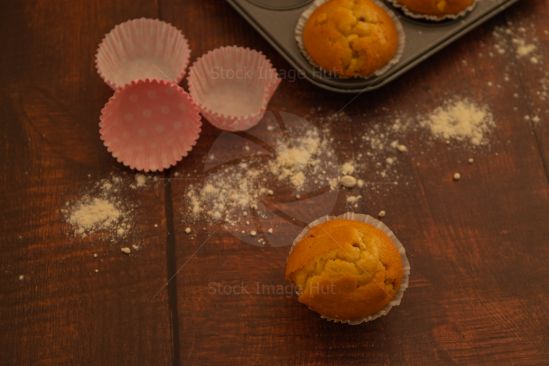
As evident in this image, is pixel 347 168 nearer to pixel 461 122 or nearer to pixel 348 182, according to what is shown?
pixel 348 182

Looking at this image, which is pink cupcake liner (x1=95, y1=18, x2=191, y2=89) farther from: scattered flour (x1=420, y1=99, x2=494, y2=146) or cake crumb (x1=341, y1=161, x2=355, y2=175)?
scattered flour (x1=420, y1=99, x2=494, y2=146)

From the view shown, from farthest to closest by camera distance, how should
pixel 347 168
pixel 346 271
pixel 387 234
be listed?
1. pixel 347 168
2. pixel 387 234
3. pixel 346 271

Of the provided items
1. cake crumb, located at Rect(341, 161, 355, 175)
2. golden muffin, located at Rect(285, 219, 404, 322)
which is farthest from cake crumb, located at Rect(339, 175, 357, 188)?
golden muffin, located at Rect(285, 219, 404, 322)

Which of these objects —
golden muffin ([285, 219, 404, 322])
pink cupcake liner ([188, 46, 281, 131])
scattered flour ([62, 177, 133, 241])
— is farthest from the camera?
pink cupcake liner ([188, 46, 281, 131])

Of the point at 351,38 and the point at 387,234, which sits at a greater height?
the point at 351,38

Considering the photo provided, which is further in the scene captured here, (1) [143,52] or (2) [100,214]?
(1) [143,52]

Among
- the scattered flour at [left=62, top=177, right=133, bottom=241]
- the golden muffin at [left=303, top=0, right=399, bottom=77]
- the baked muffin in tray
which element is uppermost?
the scattered flour at [left=62, top=177, right=133, bottom=241]

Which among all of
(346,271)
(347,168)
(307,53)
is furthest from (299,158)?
(346,271)

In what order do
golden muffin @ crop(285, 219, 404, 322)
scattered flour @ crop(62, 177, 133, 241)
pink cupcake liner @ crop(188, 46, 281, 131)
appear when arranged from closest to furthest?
golden muffin @ crop(285, 219, 404, 322), scattered flour @ crop(62, 177, 133, 241), pink cupcake liner @ crop(188, 46, 281, 131)
